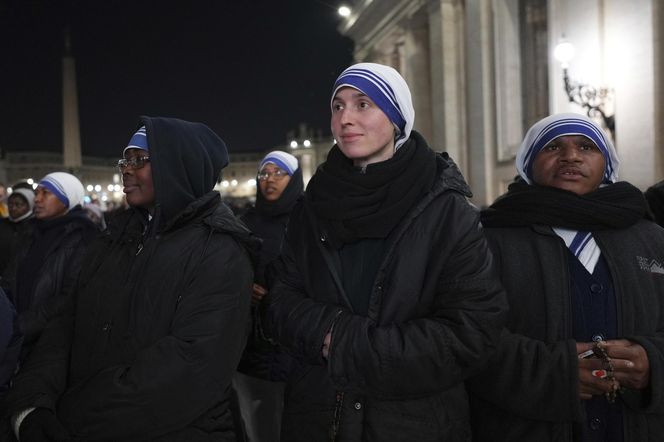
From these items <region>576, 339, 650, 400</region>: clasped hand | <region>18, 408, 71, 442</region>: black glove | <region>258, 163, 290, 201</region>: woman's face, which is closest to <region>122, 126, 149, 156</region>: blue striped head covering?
<region>18, 408, 71, 442</region>: black glove

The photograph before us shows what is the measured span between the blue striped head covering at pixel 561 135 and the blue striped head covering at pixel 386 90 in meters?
0.74

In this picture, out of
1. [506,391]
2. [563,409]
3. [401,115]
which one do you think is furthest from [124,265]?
[563,409]

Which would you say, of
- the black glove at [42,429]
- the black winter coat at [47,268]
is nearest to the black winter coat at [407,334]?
the black glove at [42,429]

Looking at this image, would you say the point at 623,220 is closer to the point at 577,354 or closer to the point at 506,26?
the point at 577,354

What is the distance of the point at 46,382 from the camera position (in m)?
2.00

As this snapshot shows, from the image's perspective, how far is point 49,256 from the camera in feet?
12.7

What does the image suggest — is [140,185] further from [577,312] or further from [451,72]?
[451,72]

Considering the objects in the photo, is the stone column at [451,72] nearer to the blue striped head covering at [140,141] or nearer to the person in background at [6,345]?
the blue striped head covering at [140,141]

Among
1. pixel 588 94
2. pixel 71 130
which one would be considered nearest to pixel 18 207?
pixel 588 94

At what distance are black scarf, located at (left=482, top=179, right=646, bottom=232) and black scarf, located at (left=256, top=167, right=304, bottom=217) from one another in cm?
231

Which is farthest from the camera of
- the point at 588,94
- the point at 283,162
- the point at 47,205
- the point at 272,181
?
the point at 588,94

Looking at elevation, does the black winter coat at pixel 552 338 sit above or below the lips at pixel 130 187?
below

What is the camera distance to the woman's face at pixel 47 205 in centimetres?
421

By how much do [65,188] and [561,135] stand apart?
157 inches
